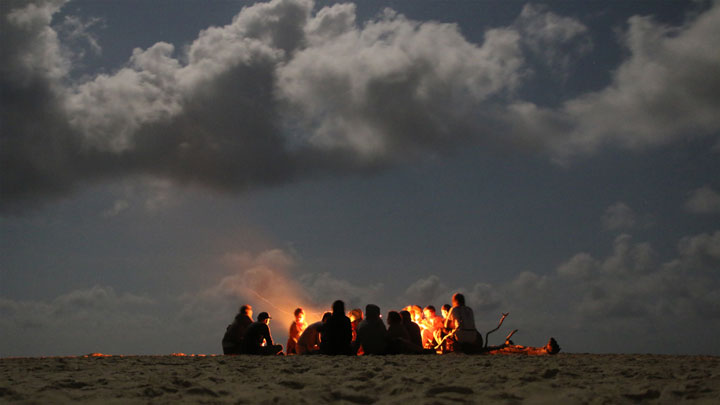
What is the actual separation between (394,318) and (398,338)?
47cm

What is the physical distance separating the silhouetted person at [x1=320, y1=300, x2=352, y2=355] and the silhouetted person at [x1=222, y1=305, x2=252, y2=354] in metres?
2.63

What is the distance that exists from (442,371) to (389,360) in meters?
1.90

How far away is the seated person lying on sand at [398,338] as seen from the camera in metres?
13.3

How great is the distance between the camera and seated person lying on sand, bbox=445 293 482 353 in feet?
44.6

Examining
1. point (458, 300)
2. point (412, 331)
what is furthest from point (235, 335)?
point (458, 300)

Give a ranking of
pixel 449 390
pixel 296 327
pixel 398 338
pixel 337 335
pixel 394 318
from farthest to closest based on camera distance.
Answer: pixel 296 327
pixel 394 318
pixel 398 338
pixel 337 335
pixel 449 390

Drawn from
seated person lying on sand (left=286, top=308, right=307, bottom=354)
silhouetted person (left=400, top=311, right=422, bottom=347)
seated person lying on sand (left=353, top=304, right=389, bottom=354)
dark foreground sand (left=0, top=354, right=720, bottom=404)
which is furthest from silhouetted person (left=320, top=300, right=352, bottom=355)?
seated person lying on sand (left=286, top=308, right=307, bottom=354)

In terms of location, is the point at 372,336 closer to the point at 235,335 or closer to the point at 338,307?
the point at 338,307

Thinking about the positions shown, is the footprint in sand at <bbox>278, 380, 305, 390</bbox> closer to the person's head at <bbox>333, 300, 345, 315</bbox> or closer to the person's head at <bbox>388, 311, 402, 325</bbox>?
the person's head at <bbox>333, 300, 345, 315</bbox>

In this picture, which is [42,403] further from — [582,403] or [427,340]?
[427,340]

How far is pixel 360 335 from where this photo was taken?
1325 cm

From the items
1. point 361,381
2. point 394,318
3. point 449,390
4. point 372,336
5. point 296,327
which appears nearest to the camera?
point 449,390

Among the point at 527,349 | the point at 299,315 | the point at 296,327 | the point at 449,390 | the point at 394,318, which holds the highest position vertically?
the point at 299,315

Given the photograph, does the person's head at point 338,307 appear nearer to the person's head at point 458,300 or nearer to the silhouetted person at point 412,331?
the silhouetted person at point 412,331
